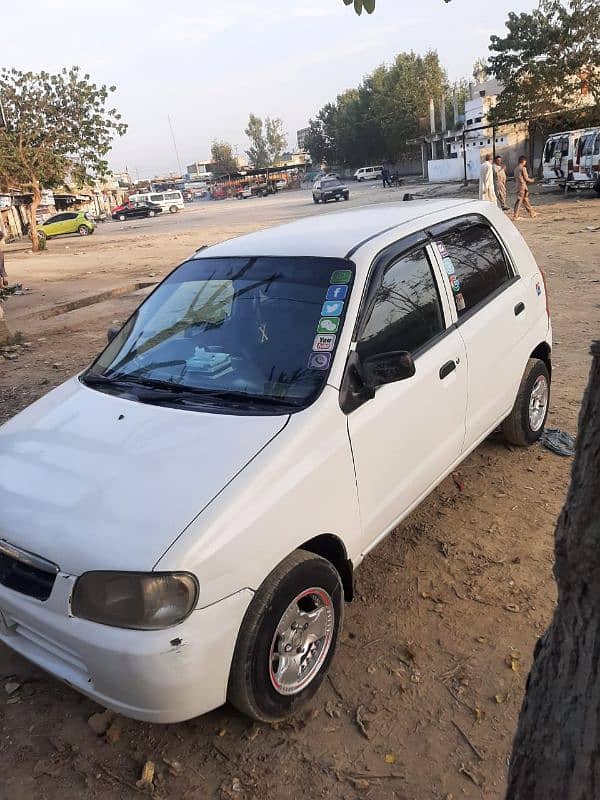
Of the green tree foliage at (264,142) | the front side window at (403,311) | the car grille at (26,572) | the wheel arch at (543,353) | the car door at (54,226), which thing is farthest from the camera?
the green tree foliage at (264,142)

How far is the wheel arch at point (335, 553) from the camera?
8.34ft

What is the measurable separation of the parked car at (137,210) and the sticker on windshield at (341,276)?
5317 centimetres

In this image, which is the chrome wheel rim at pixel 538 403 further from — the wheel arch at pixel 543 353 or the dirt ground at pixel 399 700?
the dirt ground at pixel 399 700

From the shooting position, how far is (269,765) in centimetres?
234

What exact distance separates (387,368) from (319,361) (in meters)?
0.30

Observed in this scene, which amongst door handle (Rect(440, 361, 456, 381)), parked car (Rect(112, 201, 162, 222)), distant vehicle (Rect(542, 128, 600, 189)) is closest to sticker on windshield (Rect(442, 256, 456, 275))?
door handle (Rect(440, 361, 456, 381))

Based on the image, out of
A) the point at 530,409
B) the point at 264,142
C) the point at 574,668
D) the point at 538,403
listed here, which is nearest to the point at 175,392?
the point at 574,668

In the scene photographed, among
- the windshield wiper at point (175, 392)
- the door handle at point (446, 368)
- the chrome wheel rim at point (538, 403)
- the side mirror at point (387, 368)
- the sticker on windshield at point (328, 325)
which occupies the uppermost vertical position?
the sticker on windshield at point (328, 325)

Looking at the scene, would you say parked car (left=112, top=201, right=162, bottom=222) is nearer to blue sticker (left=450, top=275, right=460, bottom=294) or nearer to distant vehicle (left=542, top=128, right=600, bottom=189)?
distant vehicle (left=542, top=128, right=600, bottom=189)

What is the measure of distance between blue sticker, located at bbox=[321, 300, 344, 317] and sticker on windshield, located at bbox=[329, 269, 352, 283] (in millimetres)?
132

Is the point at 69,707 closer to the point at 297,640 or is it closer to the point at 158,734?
the point at 158,734

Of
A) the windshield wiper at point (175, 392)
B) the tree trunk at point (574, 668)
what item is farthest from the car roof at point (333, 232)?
the tree trunk at point (574, 668)

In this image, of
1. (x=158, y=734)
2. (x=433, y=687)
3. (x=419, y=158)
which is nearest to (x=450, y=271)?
(x=433, y=687)

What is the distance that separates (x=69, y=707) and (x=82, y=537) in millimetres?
1011
